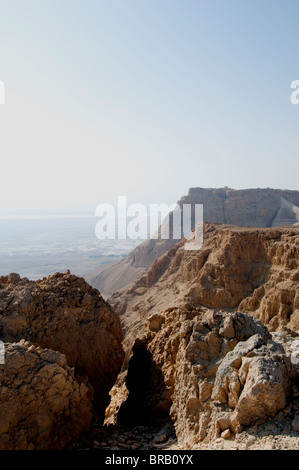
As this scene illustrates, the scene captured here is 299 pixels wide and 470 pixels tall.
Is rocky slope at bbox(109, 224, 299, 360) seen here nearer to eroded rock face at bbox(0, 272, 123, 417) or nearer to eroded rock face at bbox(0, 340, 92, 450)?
eroded rock face at bbox(0, 272, 123, 417)

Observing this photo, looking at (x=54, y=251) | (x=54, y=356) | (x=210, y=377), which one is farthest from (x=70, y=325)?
(x=54, y=251)

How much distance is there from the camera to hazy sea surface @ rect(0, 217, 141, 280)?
317 ft

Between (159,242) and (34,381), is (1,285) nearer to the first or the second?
(34,381)

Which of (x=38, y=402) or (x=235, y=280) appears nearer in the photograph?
(x=38, y=402)

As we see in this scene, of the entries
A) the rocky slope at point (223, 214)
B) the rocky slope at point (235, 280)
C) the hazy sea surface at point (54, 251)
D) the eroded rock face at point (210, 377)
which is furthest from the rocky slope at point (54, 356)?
the hazy sea surface at point (54, 251)

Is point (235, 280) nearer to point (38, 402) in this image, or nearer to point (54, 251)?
point (38, 402)

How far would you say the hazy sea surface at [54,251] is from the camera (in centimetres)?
9657

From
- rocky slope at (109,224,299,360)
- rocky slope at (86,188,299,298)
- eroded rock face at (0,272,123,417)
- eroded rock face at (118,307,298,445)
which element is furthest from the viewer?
rocky slope at (86,188,299,298)

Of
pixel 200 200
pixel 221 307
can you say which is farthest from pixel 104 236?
pixel 221 307

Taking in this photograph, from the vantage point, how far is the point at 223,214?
201ft

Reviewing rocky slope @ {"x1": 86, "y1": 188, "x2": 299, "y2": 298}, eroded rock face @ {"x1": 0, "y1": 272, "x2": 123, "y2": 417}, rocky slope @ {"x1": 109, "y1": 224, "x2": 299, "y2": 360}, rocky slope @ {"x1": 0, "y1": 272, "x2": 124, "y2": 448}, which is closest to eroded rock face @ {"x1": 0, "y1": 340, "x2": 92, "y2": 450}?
rocky slope @ {"x1": 0, "y1": 272, "x2": 124, "y2": 448}

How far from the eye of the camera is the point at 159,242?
191 feet

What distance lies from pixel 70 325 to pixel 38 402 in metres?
2.93
